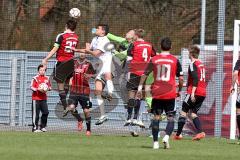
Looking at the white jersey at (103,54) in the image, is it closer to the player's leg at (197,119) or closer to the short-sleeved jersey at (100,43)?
the short-sleeved jersey at (100,43)

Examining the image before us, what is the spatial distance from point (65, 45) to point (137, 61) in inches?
65.4

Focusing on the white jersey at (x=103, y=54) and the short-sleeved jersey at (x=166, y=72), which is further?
the white jersey at (x=103, y=54)

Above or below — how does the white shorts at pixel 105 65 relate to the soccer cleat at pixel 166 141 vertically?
above

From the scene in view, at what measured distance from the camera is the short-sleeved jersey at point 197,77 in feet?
64.1

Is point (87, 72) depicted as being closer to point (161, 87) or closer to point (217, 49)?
point (217, 49)

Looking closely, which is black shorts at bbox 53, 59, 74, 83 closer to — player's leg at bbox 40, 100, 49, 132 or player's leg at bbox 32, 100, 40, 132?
player's leg at bbox 40, 100, 49, 132

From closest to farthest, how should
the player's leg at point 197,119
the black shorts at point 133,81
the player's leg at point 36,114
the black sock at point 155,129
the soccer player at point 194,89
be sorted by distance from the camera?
the black sock at point 155,129 → the soccer player at point 194,89 → the player's leg at point 197,119 → the black shorts at point 133,81 → the player's leg at point 36,114

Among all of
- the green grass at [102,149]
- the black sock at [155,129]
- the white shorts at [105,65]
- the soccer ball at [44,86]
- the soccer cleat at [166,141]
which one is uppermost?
the white shorts at [105,65]

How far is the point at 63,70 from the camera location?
20.7 m

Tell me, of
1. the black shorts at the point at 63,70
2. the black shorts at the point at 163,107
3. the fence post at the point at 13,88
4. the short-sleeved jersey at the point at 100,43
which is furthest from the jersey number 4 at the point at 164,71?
the fence post at the point at 13,88

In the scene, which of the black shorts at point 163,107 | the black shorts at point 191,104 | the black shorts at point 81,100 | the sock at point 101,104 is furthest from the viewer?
the black shorts at point 81,100

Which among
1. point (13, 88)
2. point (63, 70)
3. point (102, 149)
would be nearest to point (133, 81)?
point (63, 70)

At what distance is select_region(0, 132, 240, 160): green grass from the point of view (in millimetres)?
14250

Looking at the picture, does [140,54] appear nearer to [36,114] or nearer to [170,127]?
[36,114]
